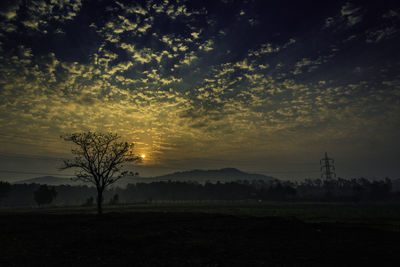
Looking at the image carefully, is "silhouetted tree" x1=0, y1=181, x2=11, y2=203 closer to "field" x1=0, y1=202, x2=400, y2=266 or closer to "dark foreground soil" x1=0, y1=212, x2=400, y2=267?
"field" x1=0, y1=202, x2=400, y2=266

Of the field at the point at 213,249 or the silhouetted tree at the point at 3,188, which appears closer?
the field at the point at 213,249

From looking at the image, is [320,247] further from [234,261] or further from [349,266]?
[234,261]

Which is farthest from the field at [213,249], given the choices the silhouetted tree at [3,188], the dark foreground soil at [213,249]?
the silhouetted tree at [3,188]

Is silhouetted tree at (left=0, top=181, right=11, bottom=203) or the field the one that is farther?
silhouetted tree at (left=0, top=181, right=11, bottom=203)

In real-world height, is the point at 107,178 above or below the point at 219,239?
above

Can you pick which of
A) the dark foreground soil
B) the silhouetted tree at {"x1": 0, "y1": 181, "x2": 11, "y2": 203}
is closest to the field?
the dark foreground soil

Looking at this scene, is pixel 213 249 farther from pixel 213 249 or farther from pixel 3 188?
pixel 3 188

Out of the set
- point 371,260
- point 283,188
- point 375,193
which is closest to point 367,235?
point 371,260

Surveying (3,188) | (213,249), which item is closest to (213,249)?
(213,249)

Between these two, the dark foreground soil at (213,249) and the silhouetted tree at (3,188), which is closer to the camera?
the dark foreground soil at (213,249)

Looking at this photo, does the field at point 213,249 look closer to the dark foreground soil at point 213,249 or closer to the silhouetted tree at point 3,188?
the dark foreground soil at point 213,249

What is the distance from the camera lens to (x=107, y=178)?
5159 centimetres

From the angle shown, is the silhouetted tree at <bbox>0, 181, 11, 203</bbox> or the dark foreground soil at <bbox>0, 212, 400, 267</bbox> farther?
the silhouetted tree at <bbox>0, 181, 11, 203</bbox>

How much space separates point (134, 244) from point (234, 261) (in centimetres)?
917
